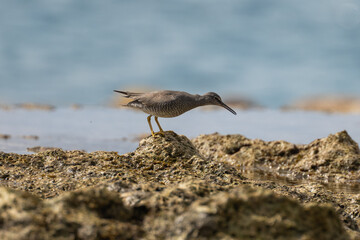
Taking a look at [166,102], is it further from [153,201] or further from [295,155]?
[295,155]

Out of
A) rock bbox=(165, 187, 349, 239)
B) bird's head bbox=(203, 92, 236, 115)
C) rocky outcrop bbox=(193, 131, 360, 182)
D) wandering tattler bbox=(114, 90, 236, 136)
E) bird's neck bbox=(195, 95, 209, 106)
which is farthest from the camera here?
rocky outcrop bbox=(193, 131, 360, 182)

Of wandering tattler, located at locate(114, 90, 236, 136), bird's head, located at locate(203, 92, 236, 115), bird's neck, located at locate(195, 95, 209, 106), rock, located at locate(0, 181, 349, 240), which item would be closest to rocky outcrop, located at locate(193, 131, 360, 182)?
bird's head, located at locate(203, 92, 236, 115)

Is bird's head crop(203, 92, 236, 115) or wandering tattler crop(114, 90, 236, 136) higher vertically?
bird's head crop(203, 92, 236, 115)

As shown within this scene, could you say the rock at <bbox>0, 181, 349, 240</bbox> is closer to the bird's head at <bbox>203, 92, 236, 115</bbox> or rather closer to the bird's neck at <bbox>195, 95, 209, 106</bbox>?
the bird's neck at <bbox>195, 95, 209, 106</bbox>

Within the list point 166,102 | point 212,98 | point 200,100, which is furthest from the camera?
point 212,98

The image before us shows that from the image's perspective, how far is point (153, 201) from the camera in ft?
13.4

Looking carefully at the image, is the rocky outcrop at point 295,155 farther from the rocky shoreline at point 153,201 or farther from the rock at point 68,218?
the rock at point 68,218

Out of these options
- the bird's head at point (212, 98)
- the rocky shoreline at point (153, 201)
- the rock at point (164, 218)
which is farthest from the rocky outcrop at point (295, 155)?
the rock at point (164, 218)

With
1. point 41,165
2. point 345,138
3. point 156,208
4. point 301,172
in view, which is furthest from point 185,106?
point 345,138

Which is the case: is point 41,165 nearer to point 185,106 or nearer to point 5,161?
point 5,161

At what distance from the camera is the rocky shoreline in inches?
135

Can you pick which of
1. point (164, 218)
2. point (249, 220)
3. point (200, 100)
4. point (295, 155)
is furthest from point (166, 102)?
point (295, 155)

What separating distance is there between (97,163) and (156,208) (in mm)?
3264

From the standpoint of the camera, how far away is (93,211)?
3.71m
